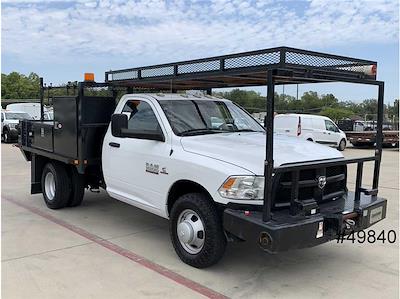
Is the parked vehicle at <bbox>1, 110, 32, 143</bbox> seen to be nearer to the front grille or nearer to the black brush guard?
the front grille

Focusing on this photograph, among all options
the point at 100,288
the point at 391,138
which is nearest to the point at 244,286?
the point at 100,288

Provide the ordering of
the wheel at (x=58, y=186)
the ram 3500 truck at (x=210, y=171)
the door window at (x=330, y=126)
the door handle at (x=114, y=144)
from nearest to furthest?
1. the ram 3500 truck at (x=210, y=171)
2. the door handle at (x=114, y=144)
3. the wheel at (x=58, y=186)
4. the door window at (x=330, y=126)

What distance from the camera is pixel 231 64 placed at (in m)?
4.25

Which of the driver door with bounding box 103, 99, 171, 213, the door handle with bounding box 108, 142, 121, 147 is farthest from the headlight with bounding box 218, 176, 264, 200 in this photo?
the door handle with bounding box 108, 142, 121, 147

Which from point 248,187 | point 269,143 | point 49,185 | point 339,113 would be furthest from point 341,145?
point 339,113

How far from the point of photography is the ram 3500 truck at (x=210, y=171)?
412 cm

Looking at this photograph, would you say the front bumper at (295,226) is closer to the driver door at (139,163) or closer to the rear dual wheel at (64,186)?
the driver door at (139,163)

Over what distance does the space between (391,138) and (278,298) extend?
71.6 feet

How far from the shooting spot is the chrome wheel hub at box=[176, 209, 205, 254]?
4.56 m

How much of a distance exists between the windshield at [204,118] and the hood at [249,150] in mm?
213

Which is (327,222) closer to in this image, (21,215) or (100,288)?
(100,288)

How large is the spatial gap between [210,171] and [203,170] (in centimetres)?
10

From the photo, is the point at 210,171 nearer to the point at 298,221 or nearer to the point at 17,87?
the point at 298,221

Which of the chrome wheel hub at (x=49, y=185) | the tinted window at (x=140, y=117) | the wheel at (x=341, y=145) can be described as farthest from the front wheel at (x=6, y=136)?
the tinted window at (x=140, y=117)
